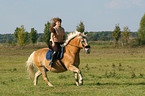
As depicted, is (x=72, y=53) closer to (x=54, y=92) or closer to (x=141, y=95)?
(x=54, y=92)

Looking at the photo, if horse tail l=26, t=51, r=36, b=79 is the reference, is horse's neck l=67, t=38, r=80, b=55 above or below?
above

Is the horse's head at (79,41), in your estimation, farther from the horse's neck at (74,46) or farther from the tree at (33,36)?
the tree at (33,36)

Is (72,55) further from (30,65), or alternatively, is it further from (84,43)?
(30,65)

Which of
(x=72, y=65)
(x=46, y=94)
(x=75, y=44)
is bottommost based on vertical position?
(x=46, y=94)

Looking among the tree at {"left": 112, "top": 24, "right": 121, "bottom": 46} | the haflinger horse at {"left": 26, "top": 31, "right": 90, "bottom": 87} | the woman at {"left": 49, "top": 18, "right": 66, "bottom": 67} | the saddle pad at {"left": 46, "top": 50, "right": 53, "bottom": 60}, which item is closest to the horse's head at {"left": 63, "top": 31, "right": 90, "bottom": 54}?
the haflinger horse at {"left": 26, "top": 31, "right": 90, "bottom": 87}

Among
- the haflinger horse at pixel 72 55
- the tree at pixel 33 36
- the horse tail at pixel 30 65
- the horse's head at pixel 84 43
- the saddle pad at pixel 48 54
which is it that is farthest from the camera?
the tree at pixel 33 36

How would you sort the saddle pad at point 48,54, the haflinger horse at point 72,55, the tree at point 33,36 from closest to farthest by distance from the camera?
the haflinger horse at point 72,55 < the saddle pad at point 48,54 < the tree at point 33,36

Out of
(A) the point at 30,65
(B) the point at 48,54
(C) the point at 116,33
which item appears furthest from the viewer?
(C) the point at 116,33

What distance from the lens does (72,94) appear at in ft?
33.1

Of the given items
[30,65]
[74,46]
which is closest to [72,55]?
[74,46]

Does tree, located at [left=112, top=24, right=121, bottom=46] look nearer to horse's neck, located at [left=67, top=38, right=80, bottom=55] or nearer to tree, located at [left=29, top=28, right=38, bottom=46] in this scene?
tree, located at [left=29, top=28, right=38, bottom=46]

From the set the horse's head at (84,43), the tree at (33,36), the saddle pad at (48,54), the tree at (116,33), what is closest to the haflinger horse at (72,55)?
the horse's head at (84,43)

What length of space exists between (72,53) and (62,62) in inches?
26.2

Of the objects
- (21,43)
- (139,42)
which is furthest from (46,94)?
(21,43)
